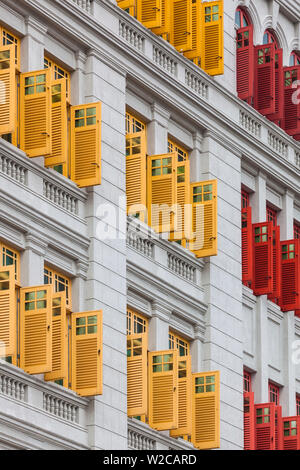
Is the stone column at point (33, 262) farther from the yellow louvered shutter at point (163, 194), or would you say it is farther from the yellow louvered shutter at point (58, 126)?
the yellow louvered shutter at point (163, 194)

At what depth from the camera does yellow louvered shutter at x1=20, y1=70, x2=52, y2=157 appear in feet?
135

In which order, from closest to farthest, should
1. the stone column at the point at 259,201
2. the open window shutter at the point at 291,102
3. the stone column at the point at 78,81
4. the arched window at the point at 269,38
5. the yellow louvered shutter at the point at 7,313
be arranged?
1. the yellow louvered shutter at the point at 7,313
2. the stone column at the point at 78,81
3. the stone column at the point at 259,201
4. the open window shutter at the point at 291,102
5. the arched window at the point at 269,38

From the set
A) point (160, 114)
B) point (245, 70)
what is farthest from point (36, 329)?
point (245, 70)

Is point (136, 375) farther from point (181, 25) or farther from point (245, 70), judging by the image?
point (245, 70)

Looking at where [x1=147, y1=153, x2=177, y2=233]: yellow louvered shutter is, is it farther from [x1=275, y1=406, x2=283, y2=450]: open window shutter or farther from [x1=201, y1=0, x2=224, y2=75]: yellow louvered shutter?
[x1=275, y1=406, x2=283, y2=450]: open window shutter

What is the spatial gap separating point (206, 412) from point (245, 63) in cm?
1056

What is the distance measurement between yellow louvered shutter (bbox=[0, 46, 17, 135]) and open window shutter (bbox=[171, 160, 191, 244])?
6.80 meters

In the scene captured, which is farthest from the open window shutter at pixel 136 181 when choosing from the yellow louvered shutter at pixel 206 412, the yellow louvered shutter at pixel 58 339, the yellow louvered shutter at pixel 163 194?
the yellow louvered shutter at pixel 58 339

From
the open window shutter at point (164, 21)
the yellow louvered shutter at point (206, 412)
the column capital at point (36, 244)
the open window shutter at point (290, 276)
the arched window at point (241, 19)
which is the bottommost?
the yellow louvered shutter at point (206, 412)

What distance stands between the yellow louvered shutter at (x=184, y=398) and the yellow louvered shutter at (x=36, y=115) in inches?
260

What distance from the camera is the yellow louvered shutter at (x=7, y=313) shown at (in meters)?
38.9

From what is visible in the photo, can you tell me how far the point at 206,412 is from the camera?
149ft

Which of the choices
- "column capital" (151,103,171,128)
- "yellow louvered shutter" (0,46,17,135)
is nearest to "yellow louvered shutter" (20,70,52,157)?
"yellow louvered shutter" (0,46,17,135)

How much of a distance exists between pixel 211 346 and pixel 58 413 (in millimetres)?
7111
